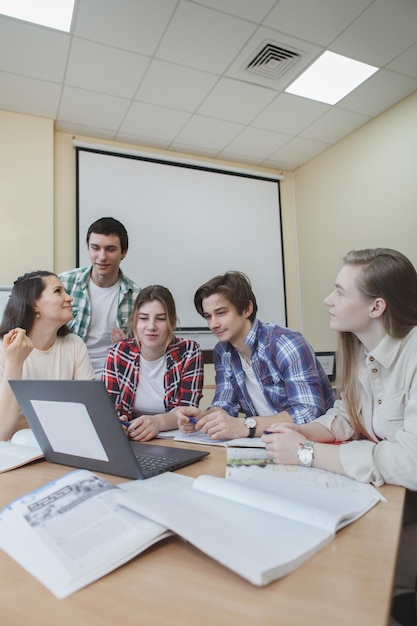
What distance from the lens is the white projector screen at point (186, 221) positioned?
142 inches

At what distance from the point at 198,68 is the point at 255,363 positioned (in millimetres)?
2217

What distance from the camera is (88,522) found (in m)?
0.55

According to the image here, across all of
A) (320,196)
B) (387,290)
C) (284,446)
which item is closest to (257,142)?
(320,196)

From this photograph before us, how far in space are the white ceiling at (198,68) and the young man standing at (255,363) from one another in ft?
5.74

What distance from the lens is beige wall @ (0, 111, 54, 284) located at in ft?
10.3

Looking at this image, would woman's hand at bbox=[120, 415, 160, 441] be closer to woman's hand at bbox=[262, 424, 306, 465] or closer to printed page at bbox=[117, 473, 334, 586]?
woman's hand at bbox=[262, 424, 306, 465]

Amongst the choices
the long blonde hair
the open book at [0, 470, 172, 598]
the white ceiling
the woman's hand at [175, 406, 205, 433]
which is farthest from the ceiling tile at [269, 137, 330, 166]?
the open book at [0, 470, 172, 598]

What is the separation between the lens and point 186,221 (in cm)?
392

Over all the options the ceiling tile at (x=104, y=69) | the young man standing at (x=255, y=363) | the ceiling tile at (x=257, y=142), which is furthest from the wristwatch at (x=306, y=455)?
the ceiling tile at (x=257, y=142)

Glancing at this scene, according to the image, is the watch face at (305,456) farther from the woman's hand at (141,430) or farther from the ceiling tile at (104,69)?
A: the ceiling tile at (104,69)

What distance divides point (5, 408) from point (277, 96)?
2.90 meters

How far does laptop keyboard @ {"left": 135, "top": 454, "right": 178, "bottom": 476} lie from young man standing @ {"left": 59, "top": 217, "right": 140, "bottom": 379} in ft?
4.37

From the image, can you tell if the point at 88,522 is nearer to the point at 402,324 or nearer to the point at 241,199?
the point at 402,324

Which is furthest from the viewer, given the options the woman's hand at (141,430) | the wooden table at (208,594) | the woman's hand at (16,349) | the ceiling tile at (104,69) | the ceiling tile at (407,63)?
the ceiling tile at (407,63)
